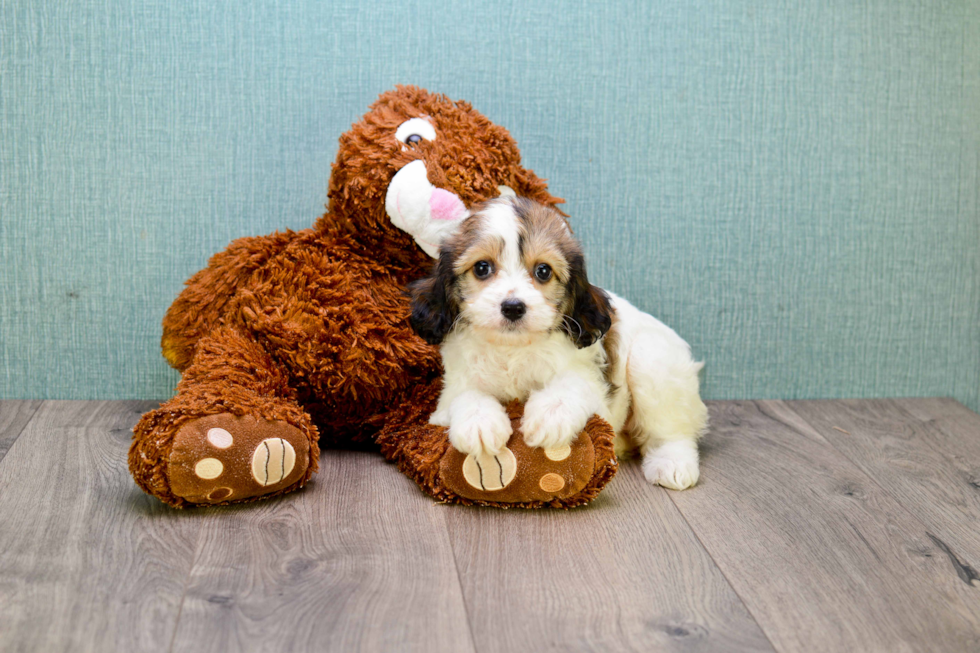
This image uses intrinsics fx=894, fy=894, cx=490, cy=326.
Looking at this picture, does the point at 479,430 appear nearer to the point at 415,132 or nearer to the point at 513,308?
the point at 513,308

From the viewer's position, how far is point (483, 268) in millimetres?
1697

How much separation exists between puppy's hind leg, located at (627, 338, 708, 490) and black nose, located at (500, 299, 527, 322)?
1.47 ft

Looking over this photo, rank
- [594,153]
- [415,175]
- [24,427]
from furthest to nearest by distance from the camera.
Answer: [594,153] → [24,427] → [415,175]

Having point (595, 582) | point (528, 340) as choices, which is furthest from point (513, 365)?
point (595, 582)

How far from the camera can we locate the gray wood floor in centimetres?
132

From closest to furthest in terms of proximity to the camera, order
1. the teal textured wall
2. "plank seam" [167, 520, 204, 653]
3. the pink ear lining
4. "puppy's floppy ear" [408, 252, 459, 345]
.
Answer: "plank seam" [167, 520, 204, 653] → "puppy's floppy ear" [408, 252, 459, 345] → the pink ear lining → the teal textured wall

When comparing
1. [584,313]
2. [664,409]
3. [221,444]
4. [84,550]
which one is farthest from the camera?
[664,409]

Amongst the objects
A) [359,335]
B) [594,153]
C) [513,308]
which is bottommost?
[359,335]

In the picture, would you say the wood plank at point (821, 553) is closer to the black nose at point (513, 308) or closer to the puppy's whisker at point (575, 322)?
the puppy's whisker at point (575, 322)

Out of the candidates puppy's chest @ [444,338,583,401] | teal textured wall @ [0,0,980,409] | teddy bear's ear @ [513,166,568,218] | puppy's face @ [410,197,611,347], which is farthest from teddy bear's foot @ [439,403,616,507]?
teal textured wall @ [0,0,980,409]

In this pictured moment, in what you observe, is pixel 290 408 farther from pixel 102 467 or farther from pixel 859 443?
pixel 859 443

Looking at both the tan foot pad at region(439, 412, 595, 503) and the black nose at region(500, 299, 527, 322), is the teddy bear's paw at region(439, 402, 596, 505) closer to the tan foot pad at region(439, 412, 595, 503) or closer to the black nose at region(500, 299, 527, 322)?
the tan foot pad at region(439, 412, 595, 503)

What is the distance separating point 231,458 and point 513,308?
592 mm

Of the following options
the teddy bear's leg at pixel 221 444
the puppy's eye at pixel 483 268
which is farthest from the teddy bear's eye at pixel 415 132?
the teddy bear's leg at pixel 221 444
